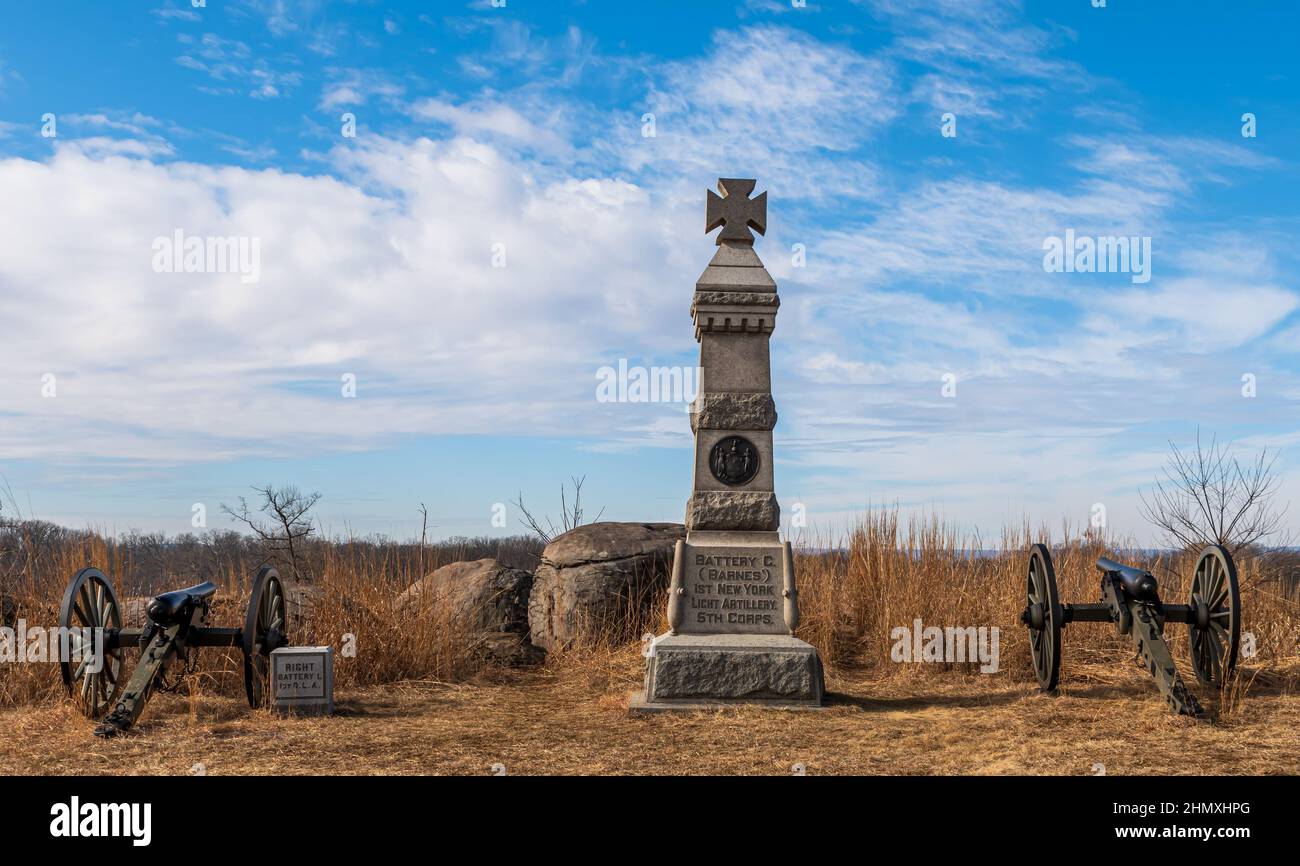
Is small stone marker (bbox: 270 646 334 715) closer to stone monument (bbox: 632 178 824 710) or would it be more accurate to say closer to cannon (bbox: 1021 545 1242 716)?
stone monument (bbox: 632 178 824 710)

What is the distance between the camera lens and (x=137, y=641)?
25.9ft

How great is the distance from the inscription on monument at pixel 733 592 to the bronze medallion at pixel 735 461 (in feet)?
2.05

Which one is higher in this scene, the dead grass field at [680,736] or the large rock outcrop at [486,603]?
the large rock outcrop at [486,603]

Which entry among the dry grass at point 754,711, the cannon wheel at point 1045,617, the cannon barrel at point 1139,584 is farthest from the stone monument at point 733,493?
the cannon barrel at point 1139,584

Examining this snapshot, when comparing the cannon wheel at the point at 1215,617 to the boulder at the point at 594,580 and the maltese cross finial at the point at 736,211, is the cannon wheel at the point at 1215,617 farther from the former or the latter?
the boulder at the point at 594,580

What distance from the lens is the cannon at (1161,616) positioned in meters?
7.75

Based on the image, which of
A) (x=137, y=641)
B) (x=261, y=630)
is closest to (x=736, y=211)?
(x=261, y=630)

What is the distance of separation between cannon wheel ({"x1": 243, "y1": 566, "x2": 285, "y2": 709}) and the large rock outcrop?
1704 mm

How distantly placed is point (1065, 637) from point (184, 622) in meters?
8.58

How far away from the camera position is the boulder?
475 inches

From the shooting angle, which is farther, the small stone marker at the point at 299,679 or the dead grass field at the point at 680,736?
the small stone marker at the point at 299,679

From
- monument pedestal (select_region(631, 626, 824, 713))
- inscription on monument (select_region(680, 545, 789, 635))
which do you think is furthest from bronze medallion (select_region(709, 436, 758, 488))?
monument pedestal (select_region(631, 626, 824, 713))

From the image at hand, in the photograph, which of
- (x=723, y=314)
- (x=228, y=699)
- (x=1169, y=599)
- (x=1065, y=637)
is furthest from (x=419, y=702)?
(x=1169, y=599)

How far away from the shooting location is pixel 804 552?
13.1 metres
